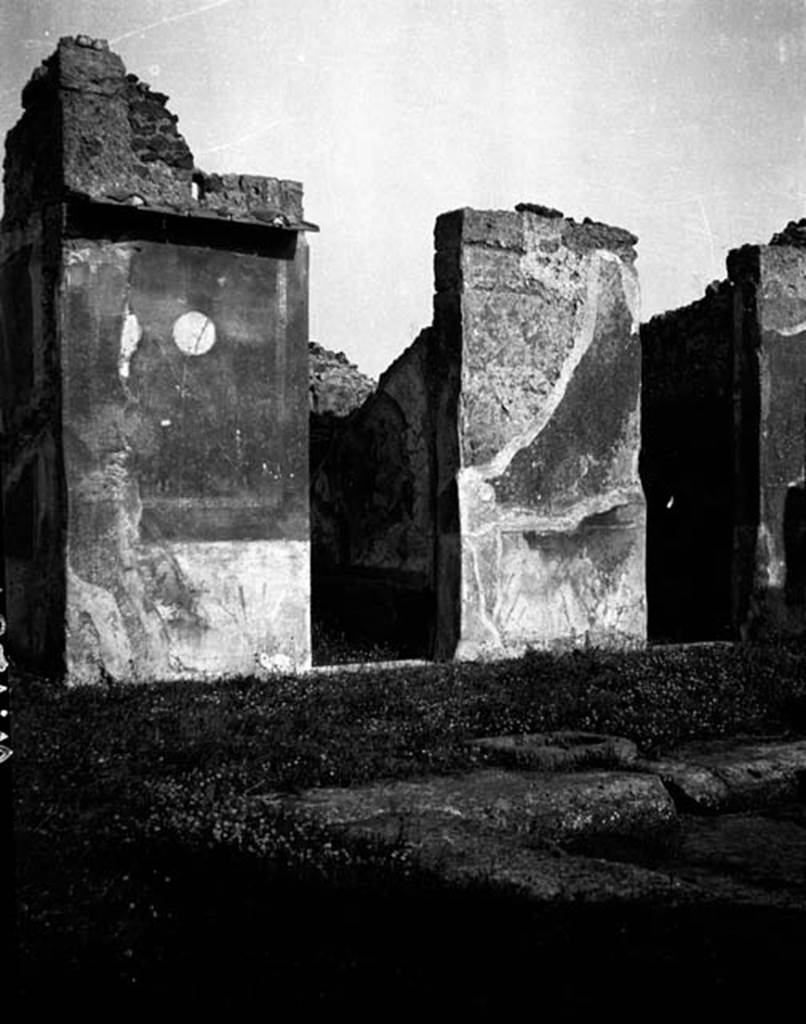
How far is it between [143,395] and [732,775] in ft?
12.7

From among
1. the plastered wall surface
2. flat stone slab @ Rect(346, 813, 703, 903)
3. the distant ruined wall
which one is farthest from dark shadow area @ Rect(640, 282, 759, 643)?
flat stone slab @ Rect(346, 813, 703, 903)


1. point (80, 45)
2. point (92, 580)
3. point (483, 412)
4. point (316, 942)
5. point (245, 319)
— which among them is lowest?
point (316, 942)

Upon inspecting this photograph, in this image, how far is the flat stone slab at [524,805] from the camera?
387cm

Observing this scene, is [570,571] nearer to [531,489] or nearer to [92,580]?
[531,489]

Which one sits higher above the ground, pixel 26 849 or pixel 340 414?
pixel 340 414

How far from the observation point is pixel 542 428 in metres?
8.02

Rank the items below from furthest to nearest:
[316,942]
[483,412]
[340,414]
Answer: [340,414]
[483,412]
[316,942]

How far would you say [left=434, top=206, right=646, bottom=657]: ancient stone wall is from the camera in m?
7.76

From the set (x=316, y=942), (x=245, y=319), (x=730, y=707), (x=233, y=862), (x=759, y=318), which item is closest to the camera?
(x=316, y=942)

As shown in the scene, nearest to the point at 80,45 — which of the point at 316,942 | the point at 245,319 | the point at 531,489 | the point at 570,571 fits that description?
the point at 245,319

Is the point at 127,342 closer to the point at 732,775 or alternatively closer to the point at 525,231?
the point at 525,231

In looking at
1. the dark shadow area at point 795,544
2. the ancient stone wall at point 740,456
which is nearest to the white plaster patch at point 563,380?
the ancient stone wall at point 740,456

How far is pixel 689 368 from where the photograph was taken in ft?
32.8

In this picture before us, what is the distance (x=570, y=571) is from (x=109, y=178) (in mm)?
3765
